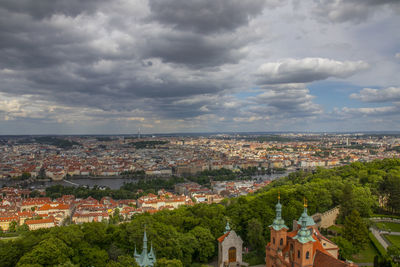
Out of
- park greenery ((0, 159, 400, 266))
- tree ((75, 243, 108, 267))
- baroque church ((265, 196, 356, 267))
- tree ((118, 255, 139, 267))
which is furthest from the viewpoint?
tree ((75, 243, 108, 267))

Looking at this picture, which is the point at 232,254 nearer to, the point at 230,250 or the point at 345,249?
the point at 230,250

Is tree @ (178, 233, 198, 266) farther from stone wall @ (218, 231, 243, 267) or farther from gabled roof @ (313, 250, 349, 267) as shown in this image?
gabled roof @ (313, 250, 349, 267)

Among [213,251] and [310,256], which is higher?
[310,256]

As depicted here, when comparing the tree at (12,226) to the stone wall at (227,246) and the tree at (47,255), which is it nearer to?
the tree at (47,255)

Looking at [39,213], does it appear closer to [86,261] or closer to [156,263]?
[86,261]

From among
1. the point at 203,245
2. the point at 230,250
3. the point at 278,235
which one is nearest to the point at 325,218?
the point at 230,250

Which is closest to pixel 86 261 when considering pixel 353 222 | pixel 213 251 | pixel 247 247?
pixel 213 251

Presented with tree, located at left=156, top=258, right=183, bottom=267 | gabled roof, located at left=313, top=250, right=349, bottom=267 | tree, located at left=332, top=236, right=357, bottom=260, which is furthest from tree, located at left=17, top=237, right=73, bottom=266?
tree, located at left=332, top=236, right=357, bottom=260
